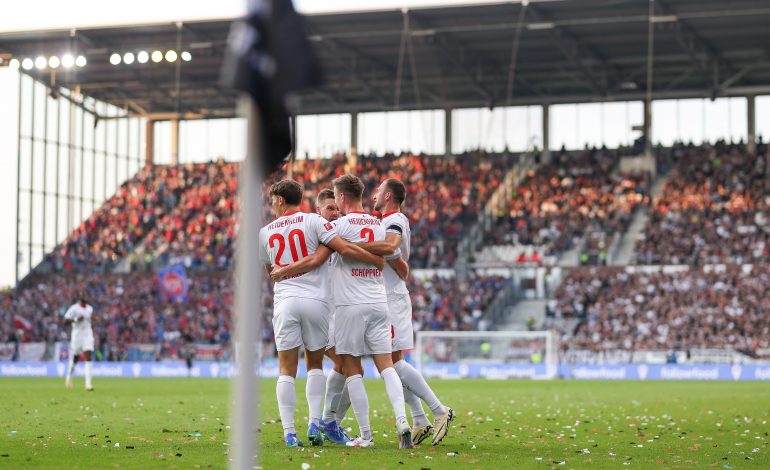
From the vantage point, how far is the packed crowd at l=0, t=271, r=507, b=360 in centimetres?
4988

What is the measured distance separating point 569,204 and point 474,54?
8.05 meters

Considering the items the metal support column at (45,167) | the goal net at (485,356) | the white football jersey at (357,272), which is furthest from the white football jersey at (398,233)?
the metal support column at (45,167)

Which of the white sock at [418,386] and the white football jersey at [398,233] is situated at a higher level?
the white football jersey at [398,233]

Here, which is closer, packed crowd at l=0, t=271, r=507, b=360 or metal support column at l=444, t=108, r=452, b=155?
packed crowd at l=0, t=271, r=507, b=360

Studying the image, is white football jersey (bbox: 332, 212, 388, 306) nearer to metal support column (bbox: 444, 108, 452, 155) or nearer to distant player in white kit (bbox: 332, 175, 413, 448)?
distant player in white kit (bbox: 332, 175, 413, 448)

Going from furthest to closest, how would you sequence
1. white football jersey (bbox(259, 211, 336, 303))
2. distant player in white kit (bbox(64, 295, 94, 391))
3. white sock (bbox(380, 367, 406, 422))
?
distant player in white kit (bbox(64, 295, 94, 391))
white football jersey (bbox(259, 211, 336, 303))
white sock (bbox(380, 367, 406, 422))

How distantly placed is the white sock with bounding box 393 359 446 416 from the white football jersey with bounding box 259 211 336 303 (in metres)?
1.11

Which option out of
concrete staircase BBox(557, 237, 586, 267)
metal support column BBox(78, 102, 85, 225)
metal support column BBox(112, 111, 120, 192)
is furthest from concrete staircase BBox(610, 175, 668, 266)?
metal support column BBox(78, 102, 85, 225)

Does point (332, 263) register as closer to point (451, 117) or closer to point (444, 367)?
point (444, 367)

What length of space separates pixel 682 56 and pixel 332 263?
4462 cm

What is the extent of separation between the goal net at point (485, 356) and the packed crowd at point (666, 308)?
98.8 inches

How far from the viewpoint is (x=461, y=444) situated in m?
12.8

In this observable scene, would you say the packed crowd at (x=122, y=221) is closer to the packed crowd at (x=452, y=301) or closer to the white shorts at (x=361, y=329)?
the packed crowd at (x=452, y=301)

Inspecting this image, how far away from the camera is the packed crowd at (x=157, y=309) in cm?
4988
